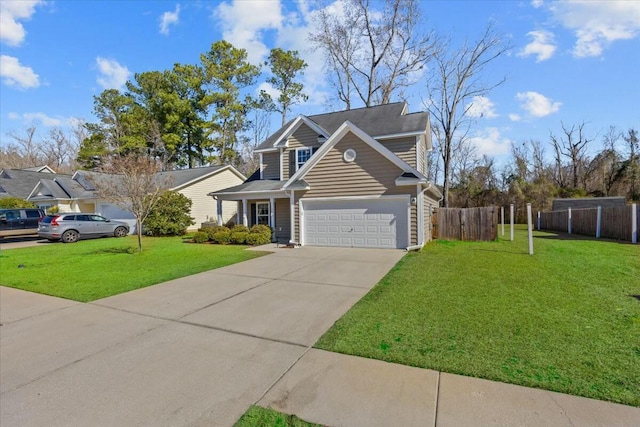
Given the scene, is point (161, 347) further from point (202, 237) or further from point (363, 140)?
point (202, 237)

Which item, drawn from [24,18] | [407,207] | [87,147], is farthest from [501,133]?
[87,147]

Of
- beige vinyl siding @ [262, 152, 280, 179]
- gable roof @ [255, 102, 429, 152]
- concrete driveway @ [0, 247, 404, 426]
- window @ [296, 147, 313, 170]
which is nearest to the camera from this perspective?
concrete driveway @ [0, 247, 404, 426]

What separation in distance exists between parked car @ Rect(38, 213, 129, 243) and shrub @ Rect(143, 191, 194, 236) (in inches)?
84.6

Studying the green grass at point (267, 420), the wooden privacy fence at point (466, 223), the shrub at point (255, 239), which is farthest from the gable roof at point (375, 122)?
the green grass at point (267, 420)

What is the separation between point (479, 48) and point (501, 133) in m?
10.3

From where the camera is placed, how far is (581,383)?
297 cm

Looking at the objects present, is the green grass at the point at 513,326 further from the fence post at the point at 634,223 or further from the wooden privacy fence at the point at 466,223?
the fence post at the point at 634,223

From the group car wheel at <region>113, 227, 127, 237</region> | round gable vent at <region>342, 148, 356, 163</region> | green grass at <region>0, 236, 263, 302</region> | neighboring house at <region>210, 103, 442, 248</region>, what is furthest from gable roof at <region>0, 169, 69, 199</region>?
round gable vent at <region>342, 148, 356, 163</region>

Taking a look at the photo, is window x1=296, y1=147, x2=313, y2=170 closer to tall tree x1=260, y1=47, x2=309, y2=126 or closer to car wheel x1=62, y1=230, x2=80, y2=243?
car wheel x1=62, y1=230, x2=80, y2=243

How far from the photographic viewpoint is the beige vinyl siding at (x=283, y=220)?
17344 millimetres

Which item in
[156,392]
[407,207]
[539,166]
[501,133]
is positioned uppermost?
[501,133]

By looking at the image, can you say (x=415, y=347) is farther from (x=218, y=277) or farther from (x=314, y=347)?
(x=218, y=277)

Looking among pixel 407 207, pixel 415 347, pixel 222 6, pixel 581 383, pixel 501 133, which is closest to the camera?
pixel 581 383

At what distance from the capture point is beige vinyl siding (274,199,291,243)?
56.9ft
